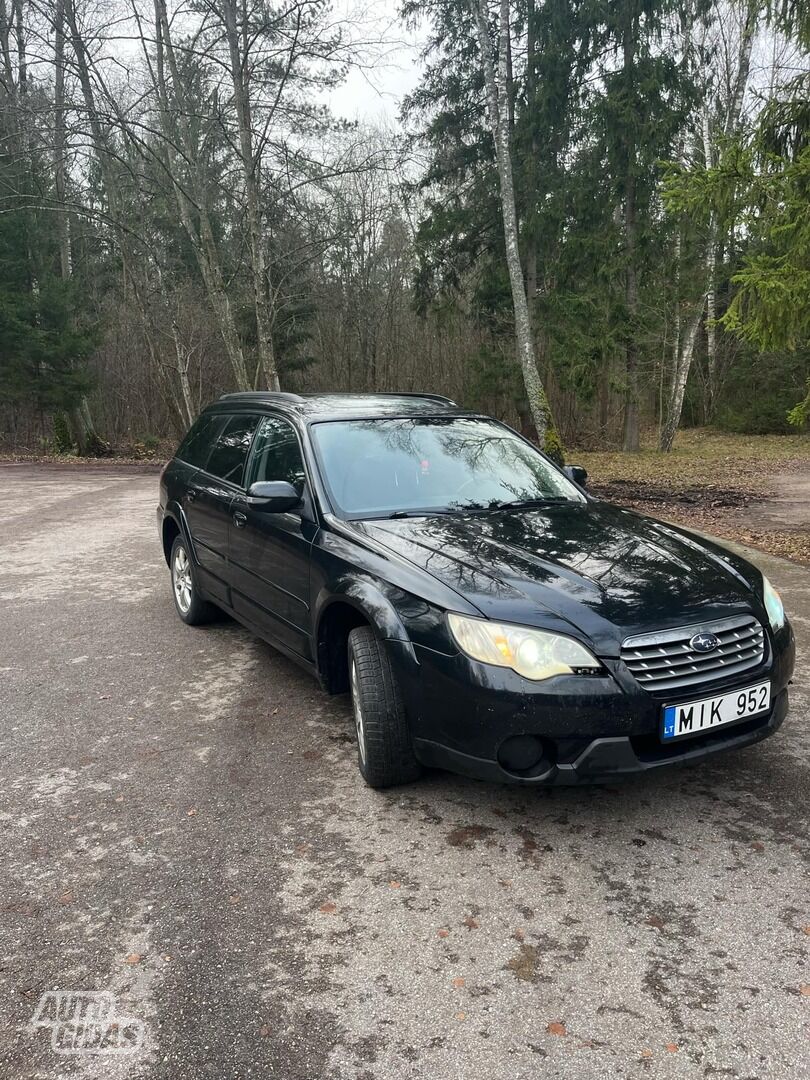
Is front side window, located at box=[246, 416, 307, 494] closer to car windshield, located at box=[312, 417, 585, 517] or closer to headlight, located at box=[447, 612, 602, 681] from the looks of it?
car windshield, located at box=[312, 417, 585, 517]

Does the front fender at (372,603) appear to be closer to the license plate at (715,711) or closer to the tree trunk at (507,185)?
the license plate at (715,711)

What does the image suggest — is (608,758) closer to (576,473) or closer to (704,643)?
(704,643)

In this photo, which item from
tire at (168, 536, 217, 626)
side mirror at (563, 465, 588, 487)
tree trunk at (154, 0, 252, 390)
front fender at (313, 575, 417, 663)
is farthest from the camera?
tree trunk at (154, 0, 252, 390)

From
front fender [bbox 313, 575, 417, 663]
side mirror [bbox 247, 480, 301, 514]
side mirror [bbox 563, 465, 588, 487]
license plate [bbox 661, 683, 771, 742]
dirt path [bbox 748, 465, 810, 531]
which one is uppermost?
side mirror [bbox 247, 480, 301, 514]

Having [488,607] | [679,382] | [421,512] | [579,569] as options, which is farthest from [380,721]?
[679,382]

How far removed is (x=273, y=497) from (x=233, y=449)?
1.43 m

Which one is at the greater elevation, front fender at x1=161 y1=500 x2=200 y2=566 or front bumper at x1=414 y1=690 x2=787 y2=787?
front fender at x1=161 y1=500 x2=200 y2=566

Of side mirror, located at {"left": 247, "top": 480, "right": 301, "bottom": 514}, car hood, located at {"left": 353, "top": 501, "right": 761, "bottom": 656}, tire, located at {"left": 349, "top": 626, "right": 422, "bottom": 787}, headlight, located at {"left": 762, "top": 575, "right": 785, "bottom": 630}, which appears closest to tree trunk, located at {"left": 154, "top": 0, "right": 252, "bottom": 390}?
side mirror, located at {"left": 247, "top": 480, "right": 301, "bottom": 514}

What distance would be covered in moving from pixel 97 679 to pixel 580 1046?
377 cm

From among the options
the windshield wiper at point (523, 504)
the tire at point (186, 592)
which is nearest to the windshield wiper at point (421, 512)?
the windshield wiper at point (523, 504)

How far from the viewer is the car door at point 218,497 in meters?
5.12

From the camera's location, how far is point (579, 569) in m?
3.36

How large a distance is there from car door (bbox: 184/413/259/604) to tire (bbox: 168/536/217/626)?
251 mm

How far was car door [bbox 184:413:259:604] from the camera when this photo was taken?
512 cm
